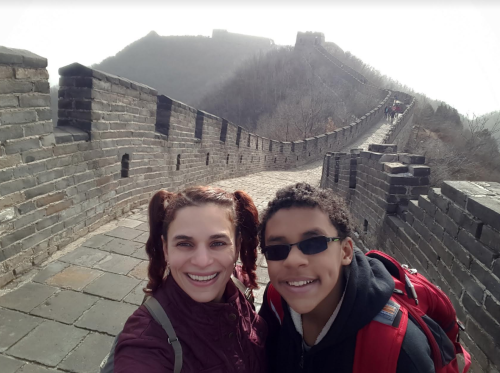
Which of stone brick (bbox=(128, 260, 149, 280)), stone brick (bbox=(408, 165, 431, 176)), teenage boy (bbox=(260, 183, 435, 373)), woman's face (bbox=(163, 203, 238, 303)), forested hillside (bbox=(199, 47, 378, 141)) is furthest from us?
forested hillside (bbox=(199, 47, 378, 141))

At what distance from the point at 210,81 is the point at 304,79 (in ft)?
86.1

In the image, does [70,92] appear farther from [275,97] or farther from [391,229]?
[275,97]

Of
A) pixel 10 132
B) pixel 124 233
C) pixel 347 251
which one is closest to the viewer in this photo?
pixel 347 251

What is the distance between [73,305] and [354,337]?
2.08 metres

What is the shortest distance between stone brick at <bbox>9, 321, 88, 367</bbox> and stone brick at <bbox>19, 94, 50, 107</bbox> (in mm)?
1773

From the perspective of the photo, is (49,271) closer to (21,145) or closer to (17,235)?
(17,235)

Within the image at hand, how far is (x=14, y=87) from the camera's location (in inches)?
102

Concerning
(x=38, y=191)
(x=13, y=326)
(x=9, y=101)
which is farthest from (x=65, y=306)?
(x=9, y=101)

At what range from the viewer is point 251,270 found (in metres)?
1.66

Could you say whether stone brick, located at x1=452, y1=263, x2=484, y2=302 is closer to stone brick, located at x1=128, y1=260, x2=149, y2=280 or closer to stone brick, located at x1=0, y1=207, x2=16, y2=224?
stone brick, located at x1=128, y1=260, x2=149, y2=280

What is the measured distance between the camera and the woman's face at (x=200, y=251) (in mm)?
1211

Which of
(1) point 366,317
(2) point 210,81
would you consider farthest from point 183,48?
(1) point 366,317

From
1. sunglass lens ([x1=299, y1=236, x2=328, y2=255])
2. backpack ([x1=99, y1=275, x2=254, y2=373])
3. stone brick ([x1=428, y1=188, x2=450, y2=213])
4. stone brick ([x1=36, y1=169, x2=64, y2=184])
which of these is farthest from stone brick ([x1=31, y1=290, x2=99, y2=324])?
stone brick ([x1=428, y1=188, x2=450, y2=213])

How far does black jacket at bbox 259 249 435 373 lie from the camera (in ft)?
3.30
